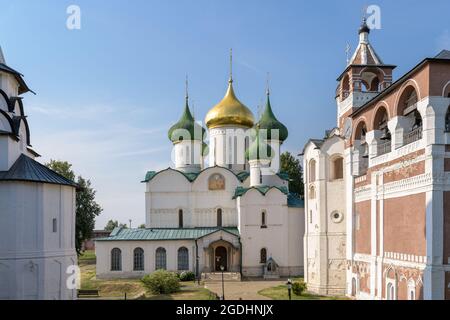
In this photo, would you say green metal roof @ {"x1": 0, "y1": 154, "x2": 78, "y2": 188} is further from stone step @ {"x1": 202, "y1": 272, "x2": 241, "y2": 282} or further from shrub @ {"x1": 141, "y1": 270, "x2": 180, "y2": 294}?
stone step @ {"x1": 202, "y1": 272, "x2": 241, "y2": 282}

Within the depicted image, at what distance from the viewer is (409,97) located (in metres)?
19.0

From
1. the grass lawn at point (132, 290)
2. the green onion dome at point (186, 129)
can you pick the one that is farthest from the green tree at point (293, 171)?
the grass lawn at point (132, 290)

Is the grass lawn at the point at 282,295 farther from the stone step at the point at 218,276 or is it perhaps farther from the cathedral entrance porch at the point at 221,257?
the cathedral entrance porch at the point at 221,257

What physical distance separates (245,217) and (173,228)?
5.41m

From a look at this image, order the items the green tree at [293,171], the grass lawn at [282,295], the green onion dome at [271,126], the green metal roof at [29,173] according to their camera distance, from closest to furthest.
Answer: the green metal roof at [29,173], the grass lawn at [282,295], the green onion dome at [271,126], the green tree at [293,171]

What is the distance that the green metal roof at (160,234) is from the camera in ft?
108

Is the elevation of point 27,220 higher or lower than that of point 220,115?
lower

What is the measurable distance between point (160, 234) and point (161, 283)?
8.12 metres

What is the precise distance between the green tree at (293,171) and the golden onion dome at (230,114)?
36.3 feet

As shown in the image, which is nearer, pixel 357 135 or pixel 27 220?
pixel 27 220

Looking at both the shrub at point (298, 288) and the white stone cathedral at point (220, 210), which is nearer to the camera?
the shrub at point (298, 288)
